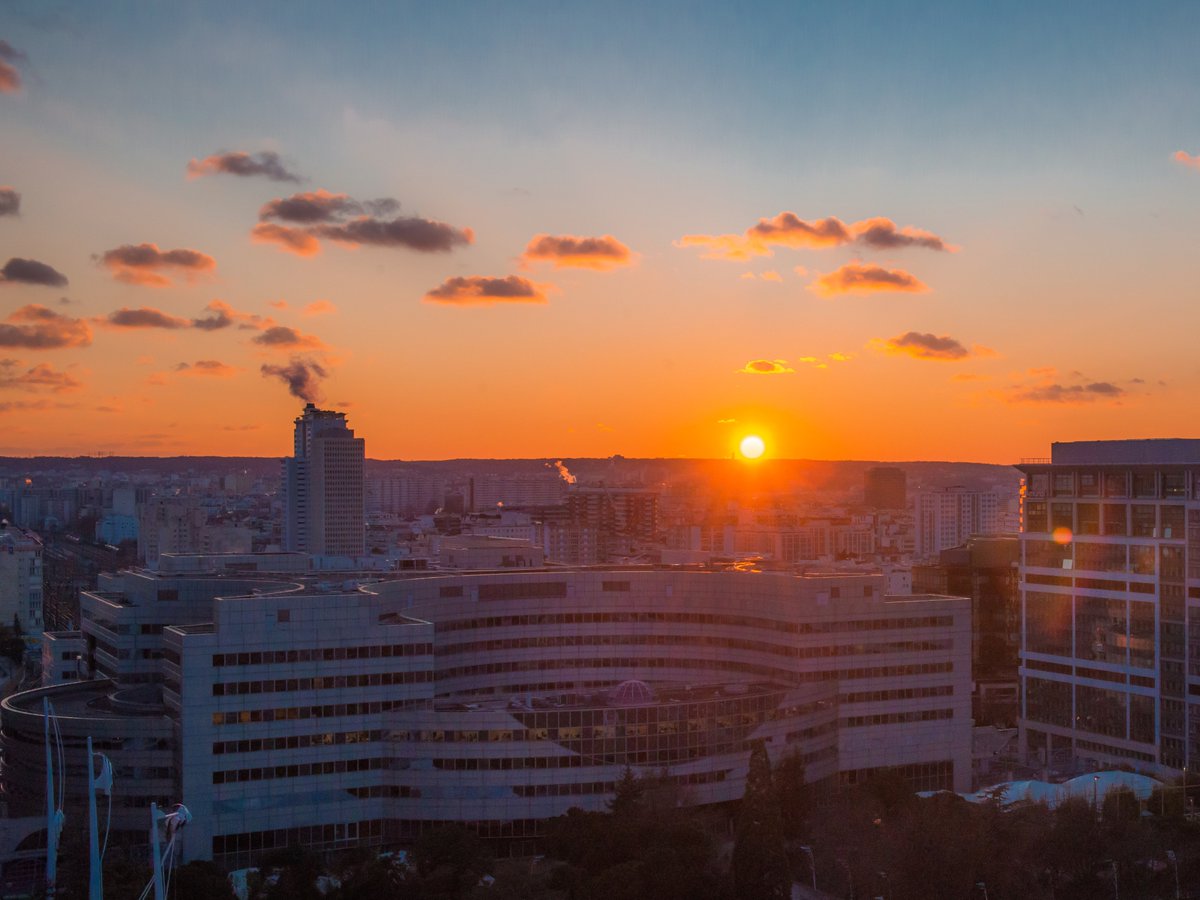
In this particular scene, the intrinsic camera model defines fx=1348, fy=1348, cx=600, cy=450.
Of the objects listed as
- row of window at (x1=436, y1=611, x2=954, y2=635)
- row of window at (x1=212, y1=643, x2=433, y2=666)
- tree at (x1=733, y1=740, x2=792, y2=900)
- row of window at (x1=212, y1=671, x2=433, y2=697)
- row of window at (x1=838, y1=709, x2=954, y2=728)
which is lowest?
tree at (x1=733, y1=740, x2=792, y2=900)

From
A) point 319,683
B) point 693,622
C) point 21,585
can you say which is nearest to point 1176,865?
point 693,622

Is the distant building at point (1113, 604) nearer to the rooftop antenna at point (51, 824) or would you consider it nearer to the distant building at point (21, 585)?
the rooftop antenna at point (51, 824)

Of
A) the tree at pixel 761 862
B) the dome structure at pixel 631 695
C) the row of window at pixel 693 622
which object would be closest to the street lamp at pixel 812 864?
the tree at pixel 761 862

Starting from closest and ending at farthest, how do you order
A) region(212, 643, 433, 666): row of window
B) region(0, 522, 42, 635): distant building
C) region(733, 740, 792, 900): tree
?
region(733, 740, 792, 900): tree → region(212, 643, 433, 666): row of window → region(0, 522, 42, 635): distant building

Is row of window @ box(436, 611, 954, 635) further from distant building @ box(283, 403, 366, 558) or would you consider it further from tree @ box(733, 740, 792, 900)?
distant building @ box(283, 403, 366, 558)

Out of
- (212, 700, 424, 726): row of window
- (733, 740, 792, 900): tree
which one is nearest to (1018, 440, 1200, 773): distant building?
(733, 740, 792, 900): tree

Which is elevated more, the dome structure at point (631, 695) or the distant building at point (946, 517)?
the distant building at point (946, 517)
